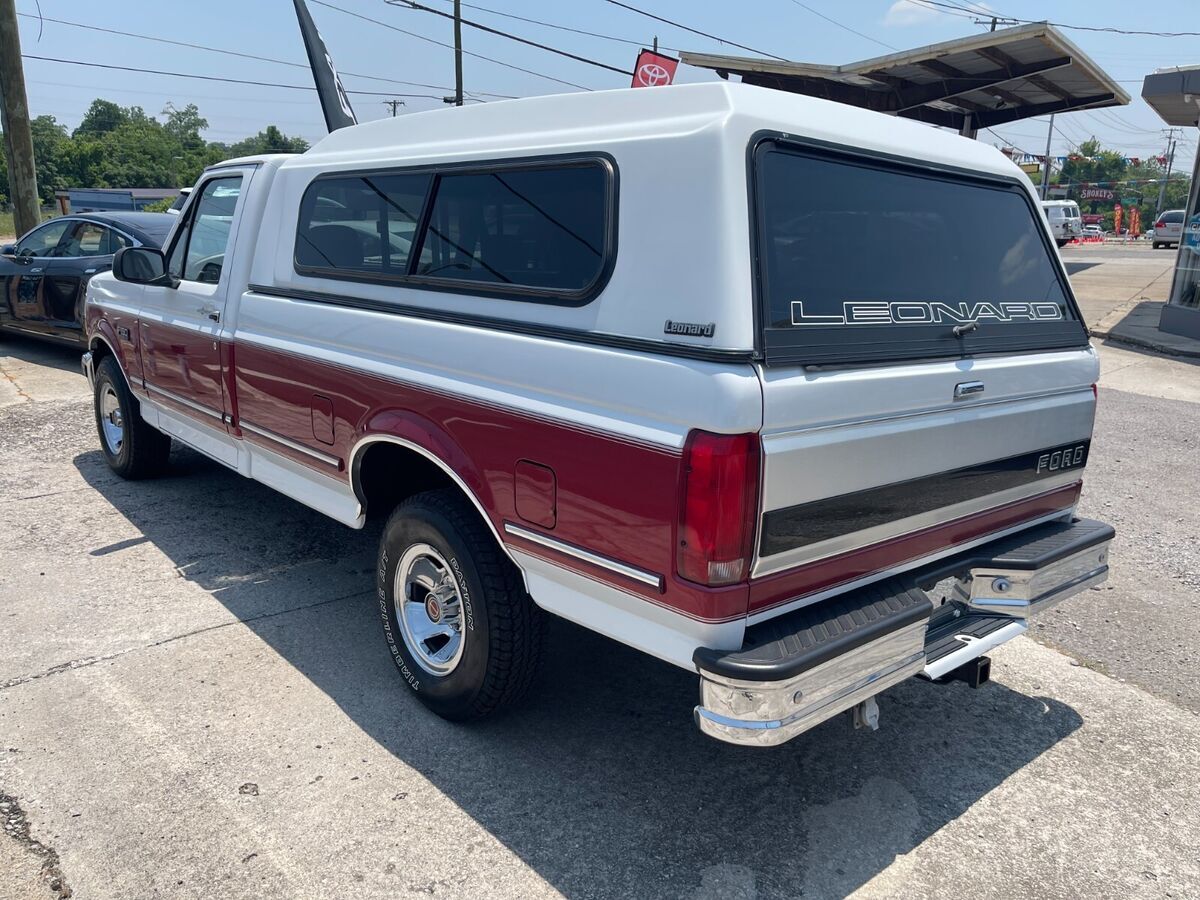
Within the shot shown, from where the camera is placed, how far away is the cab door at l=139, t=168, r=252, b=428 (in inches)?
178

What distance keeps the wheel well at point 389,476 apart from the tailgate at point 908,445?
154cm

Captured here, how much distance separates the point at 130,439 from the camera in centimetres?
591

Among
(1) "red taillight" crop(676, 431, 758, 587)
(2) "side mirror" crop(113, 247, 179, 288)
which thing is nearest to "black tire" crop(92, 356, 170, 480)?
(2) "side mirror" crop(113, 247, 179, 288)

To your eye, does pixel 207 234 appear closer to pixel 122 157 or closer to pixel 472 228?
pixel 472 228

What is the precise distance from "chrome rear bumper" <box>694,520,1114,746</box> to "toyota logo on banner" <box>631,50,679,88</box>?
10.4 meters

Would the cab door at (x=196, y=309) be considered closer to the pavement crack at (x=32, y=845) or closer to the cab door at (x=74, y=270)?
the pavement crack at (x=32, y=845)

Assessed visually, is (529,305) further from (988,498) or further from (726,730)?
(988,498)

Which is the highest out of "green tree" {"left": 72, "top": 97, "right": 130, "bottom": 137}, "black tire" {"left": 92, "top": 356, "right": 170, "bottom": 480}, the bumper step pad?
"green tree" {"left": 72, "top": 97, "right": 130, "bottom": 137}

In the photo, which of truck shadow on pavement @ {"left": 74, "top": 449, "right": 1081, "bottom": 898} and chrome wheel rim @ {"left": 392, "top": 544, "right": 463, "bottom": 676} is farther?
chrome wheel rim @ {"left": 392, "top": 544, "right": 463, "bottom": 676}

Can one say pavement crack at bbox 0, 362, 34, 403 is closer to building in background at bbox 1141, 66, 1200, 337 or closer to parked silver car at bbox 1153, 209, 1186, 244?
building in background at bbox 1141, 66, 1200, 337

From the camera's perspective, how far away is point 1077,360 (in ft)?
11.1

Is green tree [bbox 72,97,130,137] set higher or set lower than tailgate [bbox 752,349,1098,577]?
higher

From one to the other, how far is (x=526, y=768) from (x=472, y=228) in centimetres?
188

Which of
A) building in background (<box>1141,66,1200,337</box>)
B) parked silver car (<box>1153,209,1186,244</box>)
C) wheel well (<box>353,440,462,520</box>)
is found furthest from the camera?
parked silver car (<box>1153,209,1186,244</box>)
